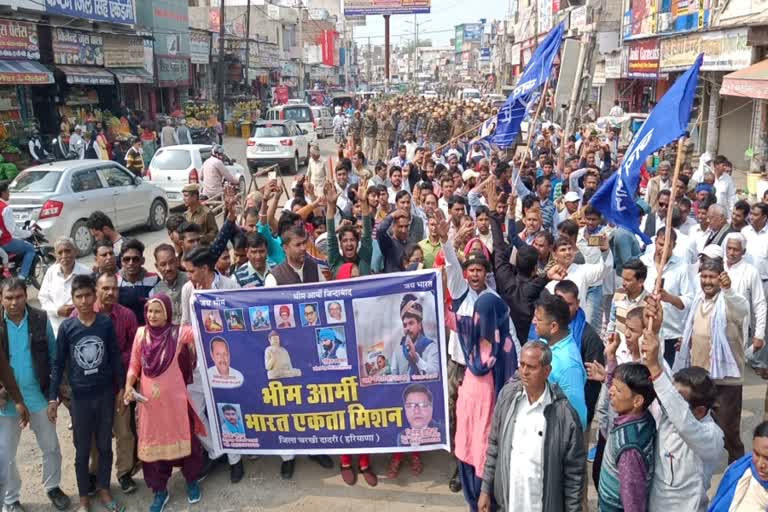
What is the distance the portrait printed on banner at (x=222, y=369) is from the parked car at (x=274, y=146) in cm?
1666

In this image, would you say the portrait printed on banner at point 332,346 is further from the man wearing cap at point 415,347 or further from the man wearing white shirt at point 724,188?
the man wearing white shirt at point 724,188

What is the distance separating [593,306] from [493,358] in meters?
1.57

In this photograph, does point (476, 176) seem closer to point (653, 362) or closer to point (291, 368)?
point (291, 368)

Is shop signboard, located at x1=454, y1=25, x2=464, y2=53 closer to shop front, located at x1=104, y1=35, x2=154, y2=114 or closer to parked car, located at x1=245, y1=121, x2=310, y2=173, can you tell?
shop front, located at x1=104, y1=35, x2=154, y2=114

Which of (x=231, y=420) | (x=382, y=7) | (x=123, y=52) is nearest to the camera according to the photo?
(x=231, y=420)

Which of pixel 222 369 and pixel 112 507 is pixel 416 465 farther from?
pixel 112 507

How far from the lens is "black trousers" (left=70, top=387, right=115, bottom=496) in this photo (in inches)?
180

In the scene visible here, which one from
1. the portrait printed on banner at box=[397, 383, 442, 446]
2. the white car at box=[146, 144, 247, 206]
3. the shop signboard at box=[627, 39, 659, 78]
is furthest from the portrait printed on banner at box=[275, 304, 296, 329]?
the shop signboard at box=[627, 39, 659, 78]

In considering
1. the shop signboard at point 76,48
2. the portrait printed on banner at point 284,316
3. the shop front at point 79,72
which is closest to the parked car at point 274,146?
the shop front at point 79,72

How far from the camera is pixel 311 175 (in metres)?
11.4

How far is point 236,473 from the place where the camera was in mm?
5188

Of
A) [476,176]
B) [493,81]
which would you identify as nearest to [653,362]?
[476,176]

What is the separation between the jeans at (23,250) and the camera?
910 cm

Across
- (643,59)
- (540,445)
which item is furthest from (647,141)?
(643,59)
